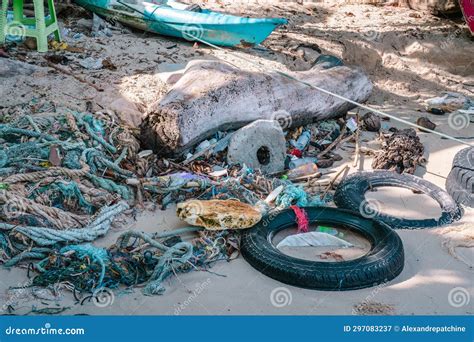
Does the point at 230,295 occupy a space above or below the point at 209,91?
below

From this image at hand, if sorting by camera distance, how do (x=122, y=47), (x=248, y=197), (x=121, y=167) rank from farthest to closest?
(x=122, y=47) < (x=121, y=167) < (x=248, y=197)

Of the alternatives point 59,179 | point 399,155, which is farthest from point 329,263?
point 399,155

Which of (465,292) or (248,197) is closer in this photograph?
(465,292)

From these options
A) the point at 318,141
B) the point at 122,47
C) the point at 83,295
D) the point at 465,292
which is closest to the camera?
the point at 83,295

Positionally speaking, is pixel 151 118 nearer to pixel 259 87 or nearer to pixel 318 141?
pixel 259 87

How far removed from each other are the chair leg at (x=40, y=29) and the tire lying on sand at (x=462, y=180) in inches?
192

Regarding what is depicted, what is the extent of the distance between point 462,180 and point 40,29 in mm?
5079

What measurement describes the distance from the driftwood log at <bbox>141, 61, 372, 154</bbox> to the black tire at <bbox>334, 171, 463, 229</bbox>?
1.20 meters

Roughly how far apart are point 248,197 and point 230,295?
147cm

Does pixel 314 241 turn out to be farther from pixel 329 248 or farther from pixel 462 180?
pixel 462 180

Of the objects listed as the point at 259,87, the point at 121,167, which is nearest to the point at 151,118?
the point at 121,167

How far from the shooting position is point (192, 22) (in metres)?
9.22

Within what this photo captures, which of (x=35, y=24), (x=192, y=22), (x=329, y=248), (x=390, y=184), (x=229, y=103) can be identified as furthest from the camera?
(x=192, y=22)

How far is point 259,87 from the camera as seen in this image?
23.1 ft
